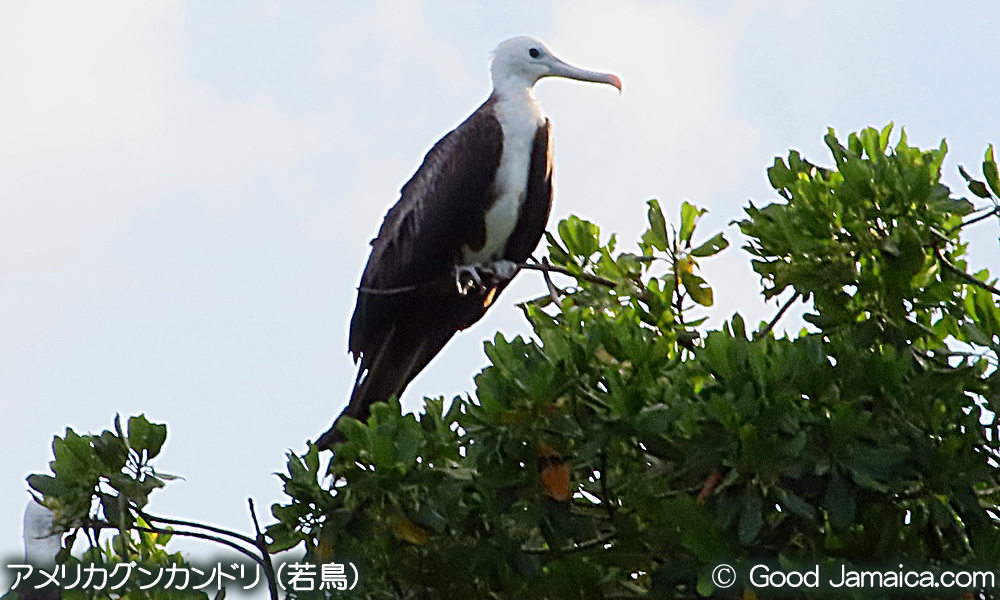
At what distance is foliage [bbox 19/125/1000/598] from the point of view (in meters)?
3.68

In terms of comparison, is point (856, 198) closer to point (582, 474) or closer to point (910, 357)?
point (910, 357)

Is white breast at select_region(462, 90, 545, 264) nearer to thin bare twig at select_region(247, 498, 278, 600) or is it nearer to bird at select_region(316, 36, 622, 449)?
bird at select_region(316, 36, 622, 449)

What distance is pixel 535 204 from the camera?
6191mm

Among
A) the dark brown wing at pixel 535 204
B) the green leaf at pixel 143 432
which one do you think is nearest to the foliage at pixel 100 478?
the green leaf at pixel 143 432

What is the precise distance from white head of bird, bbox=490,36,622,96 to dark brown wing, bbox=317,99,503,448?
467mm

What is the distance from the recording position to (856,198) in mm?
4105

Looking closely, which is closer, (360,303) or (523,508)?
(523,508)

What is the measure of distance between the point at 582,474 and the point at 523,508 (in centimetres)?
33

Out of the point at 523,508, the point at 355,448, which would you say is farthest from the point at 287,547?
the point at 523,508

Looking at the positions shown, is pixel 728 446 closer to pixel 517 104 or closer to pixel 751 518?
pixel 751 518

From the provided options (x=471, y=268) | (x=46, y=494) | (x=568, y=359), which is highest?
(x=471, y=268)

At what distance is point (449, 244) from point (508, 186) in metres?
0.32

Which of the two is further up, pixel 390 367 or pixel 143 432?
pixel 390 367

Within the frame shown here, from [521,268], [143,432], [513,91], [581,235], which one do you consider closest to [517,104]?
[513,91]
